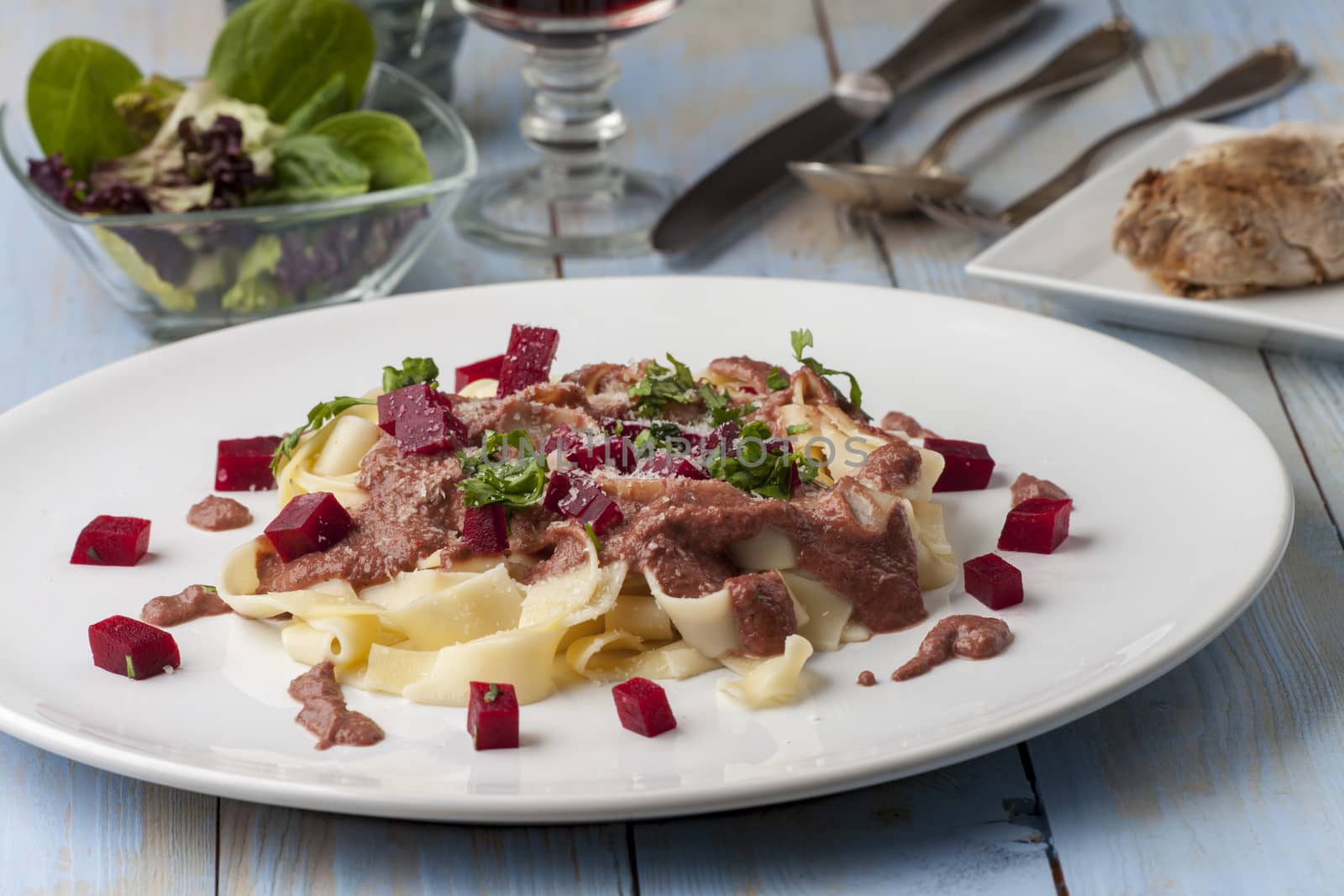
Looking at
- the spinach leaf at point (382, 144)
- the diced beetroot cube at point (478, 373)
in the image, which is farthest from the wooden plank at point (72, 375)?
the diced beetroot cube at point (478, 373)

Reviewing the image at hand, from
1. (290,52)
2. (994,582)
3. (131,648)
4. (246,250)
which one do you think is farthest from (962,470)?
(290,52)

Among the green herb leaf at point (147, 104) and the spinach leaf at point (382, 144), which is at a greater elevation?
the green herb leaf at point (147, 104)

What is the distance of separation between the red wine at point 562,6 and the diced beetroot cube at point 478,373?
7.47 feet

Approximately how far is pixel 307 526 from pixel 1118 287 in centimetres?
355

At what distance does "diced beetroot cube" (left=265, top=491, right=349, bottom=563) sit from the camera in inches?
161

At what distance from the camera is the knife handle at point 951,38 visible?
27.3 ft

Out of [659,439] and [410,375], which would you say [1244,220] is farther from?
[410,375]

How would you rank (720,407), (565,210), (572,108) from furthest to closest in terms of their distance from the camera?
(565,210), (572,108), (720,407)

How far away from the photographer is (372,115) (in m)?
6.48

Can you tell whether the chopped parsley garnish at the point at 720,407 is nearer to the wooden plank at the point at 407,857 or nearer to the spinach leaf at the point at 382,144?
the wooden plank at the point at 407,857

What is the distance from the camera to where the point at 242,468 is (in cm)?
467

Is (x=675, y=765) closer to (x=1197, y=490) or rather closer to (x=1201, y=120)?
(x=1197, y=490)

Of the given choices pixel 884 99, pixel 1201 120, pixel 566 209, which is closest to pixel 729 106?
pixel 884 99

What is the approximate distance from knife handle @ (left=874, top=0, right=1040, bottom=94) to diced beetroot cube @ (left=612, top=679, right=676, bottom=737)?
17.4ft
